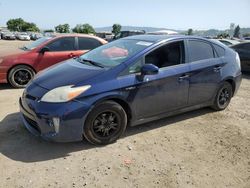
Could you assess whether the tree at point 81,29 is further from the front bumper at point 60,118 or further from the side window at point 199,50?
the front bumper at point 60,118

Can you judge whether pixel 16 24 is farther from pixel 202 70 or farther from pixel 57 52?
pixel 202 70

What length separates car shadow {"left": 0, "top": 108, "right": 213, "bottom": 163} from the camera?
361 cm

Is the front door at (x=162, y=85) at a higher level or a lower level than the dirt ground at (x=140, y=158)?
higher

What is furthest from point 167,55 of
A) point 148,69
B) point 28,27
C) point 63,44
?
point 28,27

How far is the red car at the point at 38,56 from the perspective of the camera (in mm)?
6816

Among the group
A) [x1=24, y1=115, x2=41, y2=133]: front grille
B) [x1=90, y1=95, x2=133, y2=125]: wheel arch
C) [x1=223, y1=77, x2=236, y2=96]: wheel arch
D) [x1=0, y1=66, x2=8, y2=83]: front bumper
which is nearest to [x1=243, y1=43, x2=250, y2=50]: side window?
[x1=223, y1=77, x2=236, y2=96]: wheel arch

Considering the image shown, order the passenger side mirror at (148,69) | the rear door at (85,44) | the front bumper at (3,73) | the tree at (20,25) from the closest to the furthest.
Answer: the passenger side mirror at (148,69)
the front bumper at (3,73)
the rear door at (85,44)
the tree at (20,25)

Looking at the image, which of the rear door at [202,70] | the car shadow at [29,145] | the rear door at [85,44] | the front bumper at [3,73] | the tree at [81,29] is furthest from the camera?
→ the tree at [81,29]

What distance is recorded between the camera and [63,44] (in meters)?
7.54

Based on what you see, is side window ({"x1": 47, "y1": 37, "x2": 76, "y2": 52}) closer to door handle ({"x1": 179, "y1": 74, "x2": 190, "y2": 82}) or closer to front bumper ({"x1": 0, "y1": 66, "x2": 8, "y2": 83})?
front bumper ({"x1": 0, "y1": 66, "x2": 8, "y2": 83})

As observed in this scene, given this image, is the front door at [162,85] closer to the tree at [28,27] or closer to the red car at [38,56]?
the red car at [38,56]

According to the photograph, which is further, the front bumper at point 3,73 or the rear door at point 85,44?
the rear door at point 85,44

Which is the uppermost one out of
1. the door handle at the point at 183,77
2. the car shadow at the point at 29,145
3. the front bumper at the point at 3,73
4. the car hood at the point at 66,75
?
the car hood at the point at 66,75

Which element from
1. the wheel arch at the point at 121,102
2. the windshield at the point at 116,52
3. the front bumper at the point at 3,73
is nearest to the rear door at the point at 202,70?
the windshield at the point at 116,52
